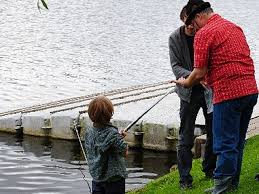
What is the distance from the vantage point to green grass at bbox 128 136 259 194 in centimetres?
745

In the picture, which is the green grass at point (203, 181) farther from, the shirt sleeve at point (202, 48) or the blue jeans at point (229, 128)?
the shirt sleeve at point (202, 48)

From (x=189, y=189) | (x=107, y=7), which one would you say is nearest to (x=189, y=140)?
(x=189, y=189)

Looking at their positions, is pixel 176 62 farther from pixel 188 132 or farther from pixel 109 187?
pixel 109 187

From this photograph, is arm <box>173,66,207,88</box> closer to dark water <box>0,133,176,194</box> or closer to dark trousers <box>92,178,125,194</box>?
dark trousers <box>92,178,125,194</box>

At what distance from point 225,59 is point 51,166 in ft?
27.2

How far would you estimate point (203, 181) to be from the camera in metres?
7.98

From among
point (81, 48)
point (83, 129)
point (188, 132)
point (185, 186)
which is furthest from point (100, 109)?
point (81, 48)

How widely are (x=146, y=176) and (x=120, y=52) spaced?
23.5 metres

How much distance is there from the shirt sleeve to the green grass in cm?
172

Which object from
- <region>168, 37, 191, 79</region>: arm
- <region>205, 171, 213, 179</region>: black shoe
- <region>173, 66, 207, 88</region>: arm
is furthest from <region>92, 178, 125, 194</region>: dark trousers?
<region>205, 171, 213, 179</region>: black shoe

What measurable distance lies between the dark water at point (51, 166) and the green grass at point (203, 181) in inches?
124

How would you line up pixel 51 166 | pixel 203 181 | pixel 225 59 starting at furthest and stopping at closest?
pixel 51 166, pixel 203 181, pixel 225 59

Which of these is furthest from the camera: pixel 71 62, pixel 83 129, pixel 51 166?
pixel 71 62

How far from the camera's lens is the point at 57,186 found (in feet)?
40.4
